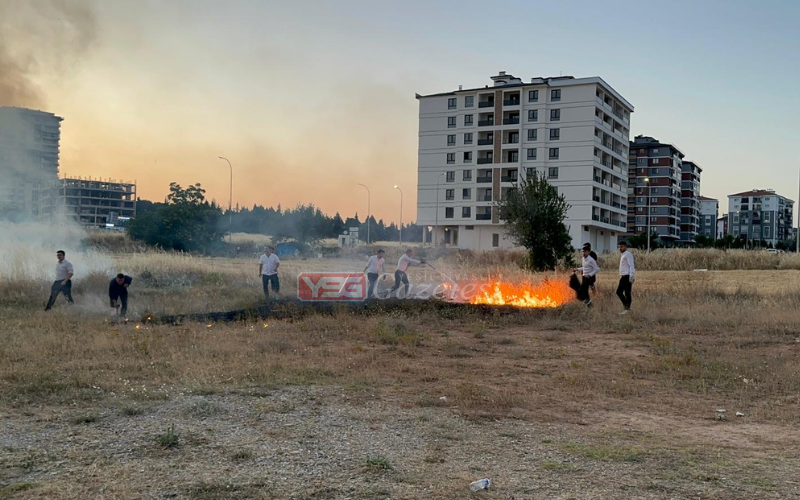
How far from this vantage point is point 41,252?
20.8 metres

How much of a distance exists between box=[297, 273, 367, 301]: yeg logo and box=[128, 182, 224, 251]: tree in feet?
50.8

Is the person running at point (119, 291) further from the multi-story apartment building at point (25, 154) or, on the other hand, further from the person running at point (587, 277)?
the person running at point (587, 277)

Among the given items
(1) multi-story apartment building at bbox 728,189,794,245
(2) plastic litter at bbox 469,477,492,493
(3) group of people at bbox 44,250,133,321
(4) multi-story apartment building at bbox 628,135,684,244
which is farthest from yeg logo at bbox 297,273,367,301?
(1) multi-story apartment building at bbox 728,189,794,245

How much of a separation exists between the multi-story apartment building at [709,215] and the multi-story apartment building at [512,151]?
89.8 m

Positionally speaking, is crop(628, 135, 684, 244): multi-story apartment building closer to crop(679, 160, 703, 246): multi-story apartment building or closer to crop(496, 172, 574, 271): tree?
crop(679, 160, 703, 246): multi-story apartment building

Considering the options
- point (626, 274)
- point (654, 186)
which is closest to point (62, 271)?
point (626, 274)

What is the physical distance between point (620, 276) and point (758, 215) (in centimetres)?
14602

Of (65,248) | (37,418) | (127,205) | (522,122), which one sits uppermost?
(522,122)

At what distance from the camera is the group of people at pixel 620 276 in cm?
1541

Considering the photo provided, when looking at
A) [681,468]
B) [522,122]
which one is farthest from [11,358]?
[522,122]

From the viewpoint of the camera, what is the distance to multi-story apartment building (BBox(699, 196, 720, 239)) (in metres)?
146

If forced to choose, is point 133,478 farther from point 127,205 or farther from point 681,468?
point 127,205

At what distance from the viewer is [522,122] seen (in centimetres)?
6184

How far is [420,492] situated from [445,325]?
10147 millimetres
